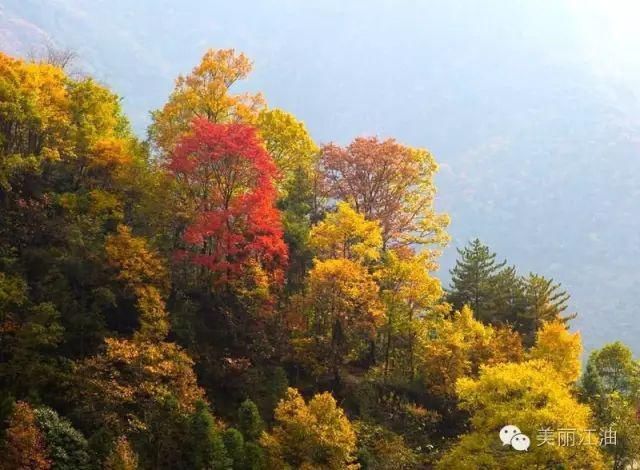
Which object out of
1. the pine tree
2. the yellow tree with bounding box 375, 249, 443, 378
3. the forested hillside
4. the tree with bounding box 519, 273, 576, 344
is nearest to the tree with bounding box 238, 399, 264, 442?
the forested hillside

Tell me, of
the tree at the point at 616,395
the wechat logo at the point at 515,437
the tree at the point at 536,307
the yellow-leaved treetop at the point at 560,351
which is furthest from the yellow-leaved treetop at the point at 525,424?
the tree at the point at 536,307

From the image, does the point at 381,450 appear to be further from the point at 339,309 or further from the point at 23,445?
the point at 23,445

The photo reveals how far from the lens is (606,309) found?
558 feet

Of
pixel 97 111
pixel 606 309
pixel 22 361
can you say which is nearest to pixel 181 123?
pixel 97 111

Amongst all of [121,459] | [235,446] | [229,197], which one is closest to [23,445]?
[121,459]

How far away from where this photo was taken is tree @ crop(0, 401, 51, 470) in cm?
2258

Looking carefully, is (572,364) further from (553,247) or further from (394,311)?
(553,247)

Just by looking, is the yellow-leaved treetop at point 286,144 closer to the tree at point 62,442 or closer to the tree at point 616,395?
the tree at point 62,442

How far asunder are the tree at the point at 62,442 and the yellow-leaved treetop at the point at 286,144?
21.5m

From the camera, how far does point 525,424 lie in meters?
26.5

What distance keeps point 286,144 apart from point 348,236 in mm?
10659

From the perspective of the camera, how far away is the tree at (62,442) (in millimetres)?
→ 23806

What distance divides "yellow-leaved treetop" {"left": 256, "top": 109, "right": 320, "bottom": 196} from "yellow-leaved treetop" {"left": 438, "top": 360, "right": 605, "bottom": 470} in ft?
65.4
